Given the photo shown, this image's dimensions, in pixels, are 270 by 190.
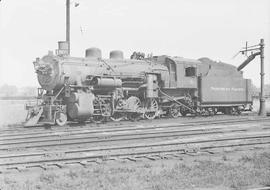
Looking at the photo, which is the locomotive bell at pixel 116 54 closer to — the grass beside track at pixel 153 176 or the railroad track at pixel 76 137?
the railroad track at pixel 76 137

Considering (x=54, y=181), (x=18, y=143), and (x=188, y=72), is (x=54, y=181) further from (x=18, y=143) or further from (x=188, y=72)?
(x=188, y=72)

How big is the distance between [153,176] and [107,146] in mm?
3399

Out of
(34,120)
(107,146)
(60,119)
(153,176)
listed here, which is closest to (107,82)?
(60,119)

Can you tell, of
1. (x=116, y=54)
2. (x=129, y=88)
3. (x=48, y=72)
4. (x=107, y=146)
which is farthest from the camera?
(x=116, y=54)

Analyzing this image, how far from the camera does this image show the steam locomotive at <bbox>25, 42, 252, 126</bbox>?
1605 cm

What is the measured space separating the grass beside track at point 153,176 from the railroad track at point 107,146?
0.61 meters

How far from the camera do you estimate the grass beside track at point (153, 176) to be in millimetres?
5801

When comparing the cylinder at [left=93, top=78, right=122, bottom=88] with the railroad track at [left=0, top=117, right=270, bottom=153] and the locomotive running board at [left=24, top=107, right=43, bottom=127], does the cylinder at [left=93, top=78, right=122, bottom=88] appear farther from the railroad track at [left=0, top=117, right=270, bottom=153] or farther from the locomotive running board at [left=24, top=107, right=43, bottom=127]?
the railroad track at [left=0, top=117, right=270, bottom=153]

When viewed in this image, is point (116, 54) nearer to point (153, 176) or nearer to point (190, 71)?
point (190, 71)

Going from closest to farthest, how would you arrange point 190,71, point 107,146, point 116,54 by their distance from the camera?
point 107,146 < point 116,54 < point 190,71

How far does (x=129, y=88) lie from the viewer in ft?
59.4

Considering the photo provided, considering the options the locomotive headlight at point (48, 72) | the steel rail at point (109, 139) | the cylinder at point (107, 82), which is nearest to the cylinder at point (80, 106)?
the cylinder at point (107, 82)

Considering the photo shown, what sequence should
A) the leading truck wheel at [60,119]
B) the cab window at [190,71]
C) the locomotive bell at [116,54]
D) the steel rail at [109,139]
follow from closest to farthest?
the steel rail at [109,139], the leading truck wheel at [60,119], the locomotive bell at [116,54], the cab window at [190,71]

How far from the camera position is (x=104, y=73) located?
56.7 feet
